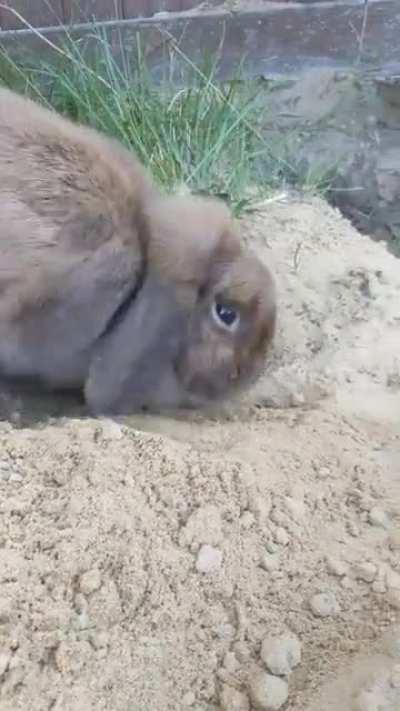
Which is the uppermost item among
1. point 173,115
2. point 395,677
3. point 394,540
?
point 173,115

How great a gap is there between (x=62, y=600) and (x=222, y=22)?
419cm

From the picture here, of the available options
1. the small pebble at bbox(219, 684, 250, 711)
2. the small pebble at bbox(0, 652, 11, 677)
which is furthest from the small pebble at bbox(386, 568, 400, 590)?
the small pebble at bbox(0, 652, 11, 677)

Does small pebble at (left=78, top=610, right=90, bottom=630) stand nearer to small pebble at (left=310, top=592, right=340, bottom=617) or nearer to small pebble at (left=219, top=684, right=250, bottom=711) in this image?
small pebble at (left=219, top=684, right=250, bottom=711)

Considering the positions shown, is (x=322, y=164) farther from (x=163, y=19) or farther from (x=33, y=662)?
(x=33, y=662)

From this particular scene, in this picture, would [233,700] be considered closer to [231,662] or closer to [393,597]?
[231,662]

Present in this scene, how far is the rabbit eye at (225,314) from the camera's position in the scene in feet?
13.2

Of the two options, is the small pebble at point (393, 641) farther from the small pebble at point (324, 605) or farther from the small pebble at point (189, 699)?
the small pebble at point (189, 699)

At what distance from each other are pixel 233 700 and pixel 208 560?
0.41 metres

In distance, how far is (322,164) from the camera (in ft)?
20.5

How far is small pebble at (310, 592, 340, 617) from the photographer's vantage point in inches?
115

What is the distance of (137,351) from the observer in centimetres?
394

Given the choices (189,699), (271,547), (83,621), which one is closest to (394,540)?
(271,547)

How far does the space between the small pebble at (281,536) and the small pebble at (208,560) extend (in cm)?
18

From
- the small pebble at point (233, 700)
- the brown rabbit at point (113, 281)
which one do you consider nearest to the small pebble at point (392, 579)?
the small pebble at point (233, 700)
